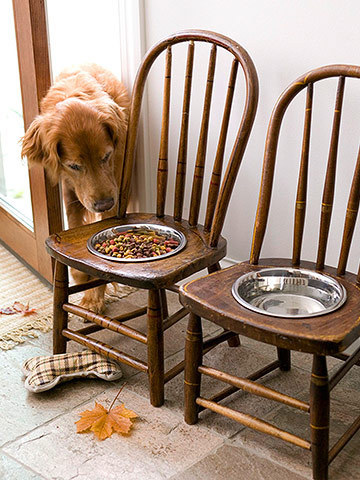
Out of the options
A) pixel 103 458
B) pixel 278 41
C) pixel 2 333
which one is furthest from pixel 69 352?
pixel 278 41

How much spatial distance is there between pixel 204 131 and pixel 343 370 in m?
0.80

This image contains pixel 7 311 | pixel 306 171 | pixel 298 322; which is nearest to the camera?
pixel 298 322

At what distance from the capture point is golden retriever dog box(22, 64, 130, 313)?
1.92 meters

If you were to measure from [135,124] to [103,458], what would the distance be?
1011 mm

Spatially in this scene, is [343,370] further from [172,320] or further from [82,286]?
[82,286]

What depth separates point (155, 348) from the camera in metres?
1.71

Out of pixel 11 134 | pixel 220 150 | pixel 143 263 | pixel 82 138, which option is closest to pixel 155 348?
pixel 143 263

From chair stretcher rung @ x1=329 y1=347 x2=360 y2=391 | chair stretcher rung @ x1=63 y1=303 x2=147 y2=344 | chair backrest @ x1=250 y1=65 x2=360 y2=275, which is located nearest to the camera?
chair stretcher rung @ x1=329 y1=347 x2=360 y2=391

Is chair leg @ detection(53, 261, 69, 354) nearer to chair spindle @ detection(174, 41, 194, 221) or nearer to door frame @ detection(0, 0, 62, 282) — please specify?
chair spindle @ detection(174, 41, 194, 221)

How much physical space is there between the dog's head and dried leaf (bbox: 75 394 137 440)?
2.06ft

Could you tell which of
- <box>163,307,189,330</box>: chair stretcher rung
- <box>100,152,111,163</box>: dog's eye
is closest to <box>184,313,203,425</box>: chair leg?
<box>163,307,189,330</box>: chair stretcher rung

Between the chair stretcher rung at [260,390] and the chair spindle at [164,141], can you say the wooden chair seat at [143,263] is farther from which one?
the chair stretcher rung at [260,390]

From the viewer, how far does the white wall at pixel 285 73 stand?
174 cm

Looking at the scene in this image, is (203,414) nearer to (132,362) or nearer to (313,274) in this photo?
(132,362)
